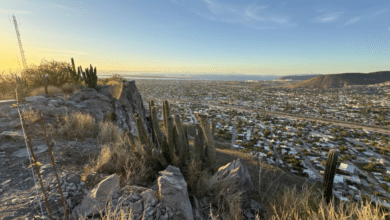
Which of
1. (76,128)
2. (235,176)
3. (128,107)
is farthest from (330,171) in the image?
(128,107)

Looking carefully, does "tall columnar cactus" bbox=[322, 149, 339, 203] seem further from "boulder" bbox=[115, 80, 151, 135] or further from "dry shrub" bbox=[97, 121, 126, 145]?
"boulder" bbox=[115, 80, 151, 135]

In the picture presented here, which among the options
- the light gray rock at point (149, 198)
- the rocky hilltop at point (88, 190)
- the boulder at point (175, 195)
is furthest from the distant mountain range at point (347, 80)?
the light gray rock at point (149, 198)

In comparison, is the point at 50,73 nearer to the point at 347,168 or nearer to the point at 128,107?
the point at 128,107

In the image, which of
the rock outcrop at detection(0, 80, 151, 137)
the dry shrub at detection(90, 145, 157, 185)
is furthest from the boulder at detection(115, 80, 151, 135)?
the dry shrub at detection(90, 145, 157, 185)

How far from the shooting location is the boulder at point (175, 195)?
120 inches

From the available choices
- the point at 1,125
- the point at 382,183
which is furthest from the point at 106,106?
the point at 382,183

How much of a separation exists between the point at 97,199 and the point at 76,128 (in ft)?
14.7

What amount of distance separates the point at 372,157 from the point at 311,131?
5452 mm

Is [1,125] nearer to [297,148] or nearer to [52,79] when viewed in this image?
[52,79]

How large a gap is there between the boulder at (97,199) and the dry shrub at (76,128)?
387 centimetres

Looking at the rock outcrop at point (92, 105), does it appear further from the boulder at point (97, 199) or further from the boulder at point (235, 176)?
the boulder at point (235, 176)

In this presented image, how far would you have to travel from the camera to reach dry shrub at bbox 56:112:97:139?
19.5ft

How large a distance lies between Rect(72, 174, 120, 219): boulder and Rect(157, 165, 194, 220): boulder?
2.87ft

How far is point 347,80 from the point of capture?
225ft
